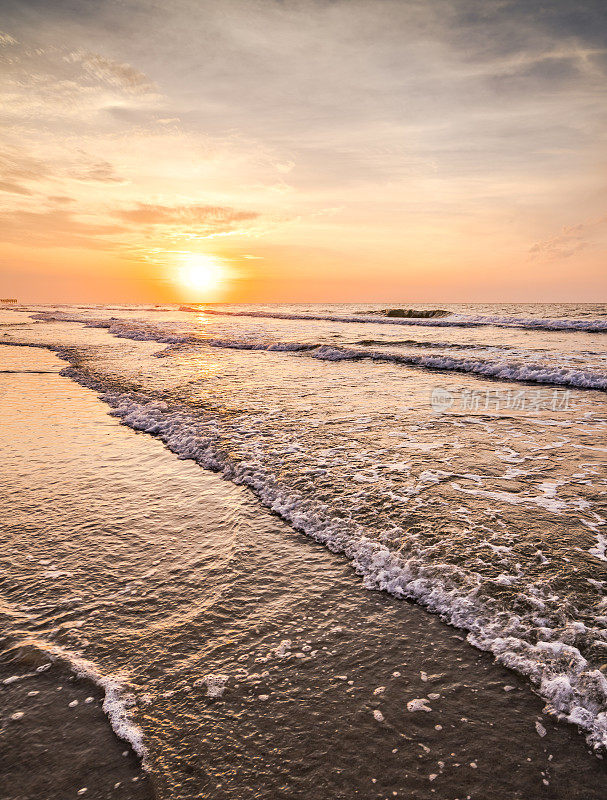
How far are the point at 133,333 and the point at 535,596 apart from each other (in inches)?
1283

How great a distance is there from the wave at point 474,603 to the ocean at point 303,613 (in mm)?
18

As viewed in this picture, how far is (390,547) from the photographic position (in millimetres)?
4605

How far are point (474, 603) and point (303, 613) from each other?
1.52 metres

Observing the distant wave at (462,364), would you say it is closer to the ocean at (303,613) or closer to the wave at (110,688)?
the ocean at (303,613)

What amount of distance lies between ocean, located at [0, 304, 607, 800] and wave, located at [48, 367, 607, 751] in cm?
2

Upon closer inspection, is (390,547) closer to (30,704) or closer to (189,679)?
(189,679)

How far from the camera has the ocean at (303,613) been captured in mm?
2549

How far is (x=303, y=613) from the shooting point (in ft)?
12.3

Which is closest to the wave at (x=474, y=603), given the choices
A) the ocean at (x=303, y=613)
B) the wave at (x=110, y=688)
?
the ocean at (x=303, y=613)

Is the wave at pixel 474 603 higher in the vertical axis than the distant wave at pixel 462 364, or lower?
lower

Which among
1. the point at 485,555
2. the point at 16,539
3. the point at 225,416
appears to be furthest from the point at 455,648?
the point at 225,416

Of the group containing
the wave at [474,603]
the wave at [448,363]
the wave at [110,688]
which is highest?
the wave at [448,363]

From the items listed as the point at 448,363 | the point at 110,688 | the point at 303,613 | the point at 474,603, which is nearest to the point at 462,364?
the point at 448,363

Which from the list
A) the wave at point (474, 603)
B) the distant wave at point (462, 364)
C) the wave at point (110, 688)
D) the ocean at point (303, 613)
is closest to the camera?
the ocean at point (303, 613)
